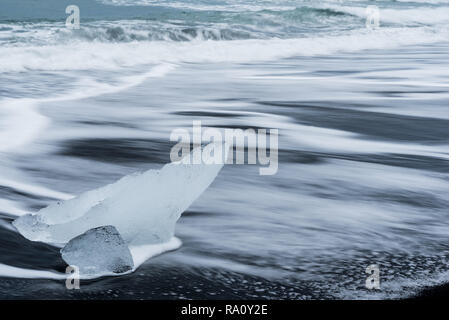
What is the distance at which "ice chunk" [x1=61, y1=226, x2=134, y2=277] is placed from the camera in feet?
5.46

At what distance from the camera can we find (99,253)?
169 cm

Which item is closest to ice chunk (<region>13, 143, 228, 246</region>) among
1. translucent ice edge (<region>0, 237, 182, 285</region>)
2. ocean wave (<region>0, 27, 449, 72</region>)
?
translucent ice edge (<region>0, 237, 182, 285</region>)

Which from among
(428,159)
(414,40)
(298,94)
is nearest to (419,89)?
(298,94)

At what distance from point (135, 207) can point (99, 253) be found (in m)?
0.16

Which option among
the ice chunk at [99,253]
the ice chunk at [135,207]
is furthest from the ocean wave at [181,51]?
the ice chunk at [99,253]

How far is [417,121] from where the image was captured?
4148 millimetres

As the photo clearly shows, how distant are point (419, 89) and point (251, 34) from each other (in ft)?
20.1

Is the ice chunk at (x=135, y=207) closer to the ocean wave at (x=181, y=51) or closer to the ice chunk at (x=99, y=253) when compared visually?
the ice chunk at (x=99, y=253)

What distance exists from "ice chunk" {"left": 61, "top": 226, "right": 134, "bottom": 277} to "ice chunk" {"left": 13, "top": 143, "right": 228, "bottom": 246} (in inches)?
4.6

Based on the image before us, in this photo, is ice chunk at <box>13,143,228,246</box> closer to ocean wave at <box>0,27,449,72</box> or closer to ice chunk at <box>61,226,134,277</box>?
ice chunk at <box>61,226,134,277</box>

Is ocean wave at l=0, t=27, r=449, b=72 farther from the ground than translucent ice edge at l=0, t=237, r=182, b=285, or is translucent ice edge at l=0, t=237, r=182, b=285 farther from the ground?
ocean wave at l=0, t=27, r=449, b=72

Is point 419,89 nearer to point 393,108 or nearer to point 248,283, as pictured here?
point 393,108

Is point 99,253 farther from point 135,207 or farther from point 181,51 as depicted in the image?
point 181,51

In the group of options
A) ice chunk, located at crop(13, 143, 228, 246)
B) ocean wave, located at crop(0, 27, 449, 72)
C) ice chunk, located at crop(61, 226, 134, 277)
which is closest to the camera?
ice chunk, located at crop(61, 226, 134, 277)
